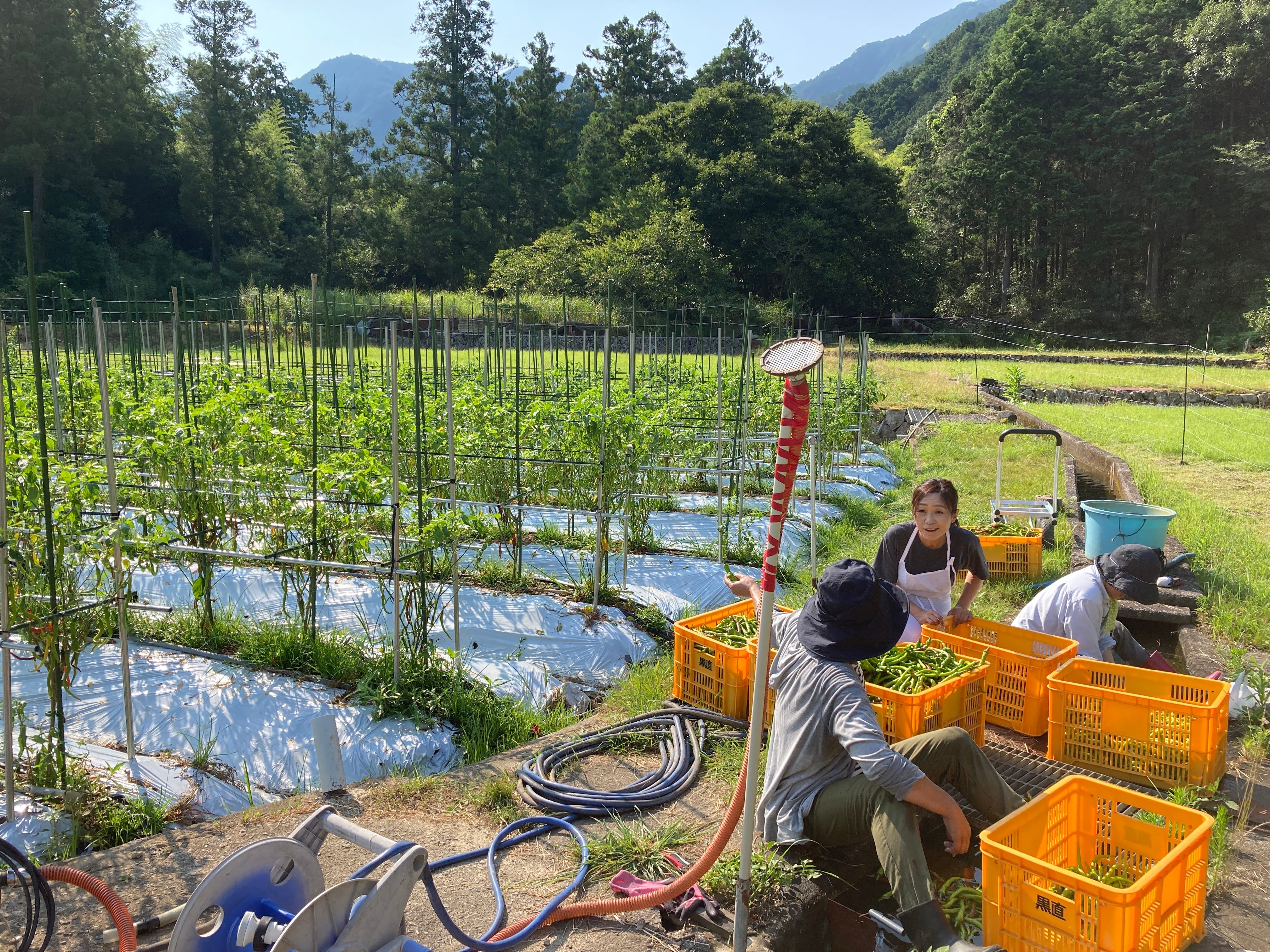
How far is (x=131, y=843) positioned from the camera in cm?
297

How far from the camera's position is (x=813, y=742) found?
2.83 metres

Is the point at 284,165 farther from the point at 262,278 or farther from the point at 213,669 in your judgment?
the point at 213,669

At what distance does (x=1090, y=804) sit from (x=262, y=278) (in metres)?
38.9

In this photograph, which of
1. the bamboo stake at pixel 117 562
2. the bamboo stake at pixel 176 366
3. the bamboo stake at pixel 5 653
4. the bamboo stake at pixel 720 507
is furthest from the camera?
the bamboo stake at pixel 720 507

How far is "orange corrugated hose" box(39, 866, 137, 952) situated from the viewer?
2.12 m

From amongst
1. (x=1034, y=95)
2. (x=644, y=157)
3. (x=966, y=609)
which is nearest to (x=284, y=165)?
(x=644, y=157)

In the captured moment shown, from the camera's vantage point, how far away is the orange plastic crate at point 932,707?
328cm

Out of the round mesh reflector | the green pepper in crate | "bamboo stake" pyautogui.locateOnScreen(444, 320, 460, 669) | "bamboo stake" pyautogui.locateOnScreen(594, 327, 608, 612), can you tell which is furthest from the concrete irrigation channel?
the green pepper in crate

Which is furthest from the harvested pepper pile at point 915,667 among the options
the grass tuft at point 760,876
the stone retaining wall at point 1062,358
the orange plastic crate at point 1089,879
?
the stone retaining wall at point 1062,358

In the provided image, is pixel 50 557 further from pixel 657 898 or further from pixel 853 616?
pixel 853 616

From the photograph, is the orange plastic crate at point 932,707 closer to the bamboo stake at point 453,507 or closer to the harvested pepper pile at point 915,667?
the harvested pepper pile at point 915,667

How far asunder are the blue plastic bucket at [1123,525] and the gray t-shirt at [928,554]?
74.2 inches

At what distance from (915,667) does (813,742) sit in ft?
3.08

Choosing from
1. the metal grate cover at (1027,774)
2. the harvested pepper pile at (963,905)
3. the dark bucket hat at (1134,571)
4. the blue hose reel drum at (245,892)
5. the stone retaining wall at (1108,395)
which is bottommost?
the harvested pepper pile at (963,905)
